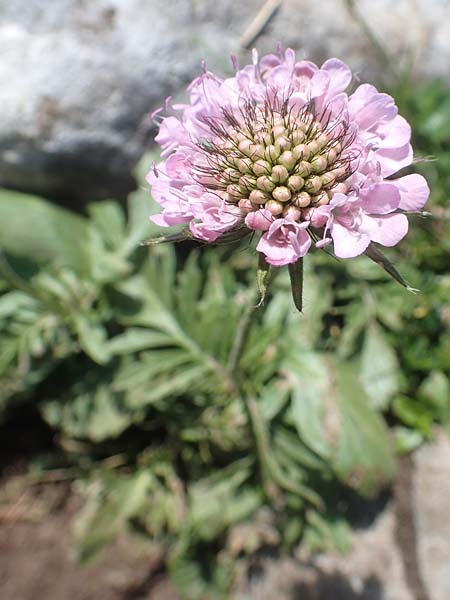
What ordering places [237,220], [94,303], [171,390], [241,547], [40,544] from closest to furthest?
[237,220], [171,390], [94,303], [241,547], [40,544]

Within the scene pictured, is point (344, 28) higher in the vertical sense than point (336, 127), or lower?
higher

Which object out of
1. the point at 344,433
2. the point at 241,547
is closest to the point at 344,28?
the point at 344,433

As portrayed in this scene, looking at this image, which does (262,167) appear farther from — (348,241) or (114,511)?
(114,511)

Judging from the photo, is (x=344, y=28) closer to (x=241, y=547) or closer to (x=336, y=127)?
(x=336, y=127)

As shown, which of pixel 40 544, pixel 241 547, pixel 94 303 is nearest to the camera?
pixel 94 303

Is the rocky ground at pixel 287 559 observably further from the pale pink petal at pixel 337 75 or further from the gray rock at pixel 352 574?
the pale pink petal at pixel 337 75
